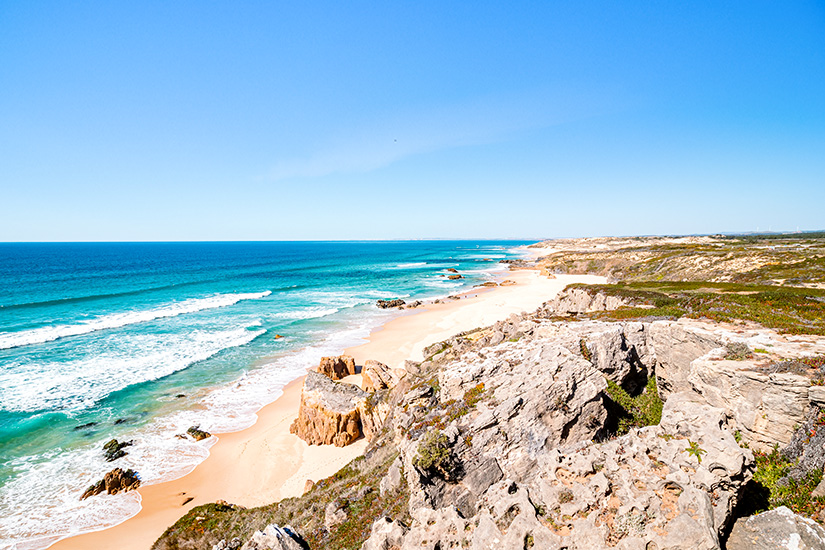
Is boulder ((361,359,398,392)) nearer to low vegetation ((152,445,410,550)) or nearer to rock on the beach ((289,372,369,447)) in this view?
rock on the beach ((289,372,369,447))

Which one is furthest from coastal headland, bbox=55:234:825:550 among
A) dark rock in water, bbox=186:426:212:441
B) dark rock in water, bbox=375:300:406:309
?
dark rock in water, bbox=375:300:406:309

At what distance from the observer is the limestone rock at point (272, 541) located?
→ 30.2 feet

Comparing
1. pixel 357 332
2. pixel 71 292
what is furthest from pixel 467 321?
pixel 71 292

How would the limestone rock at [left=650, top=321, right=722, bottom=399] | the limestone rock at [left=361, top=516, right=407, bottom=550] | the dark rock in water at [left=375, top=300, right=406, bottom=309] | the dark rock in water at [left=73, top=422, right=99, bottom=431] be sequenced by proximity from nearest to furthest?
the limestone rock at [left=361, top=516, right=407, bottom=550] → the limestone rock at [left=650, top=321, right=722, bottom=399] → the dark rock in water at [left=73, top=422, right=99, bottom=431] → the dark rock in water at [left=375, top=300, right=406, bottom=309]

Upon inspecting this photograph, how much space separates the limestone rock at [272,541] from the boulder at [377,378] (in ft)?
36.8

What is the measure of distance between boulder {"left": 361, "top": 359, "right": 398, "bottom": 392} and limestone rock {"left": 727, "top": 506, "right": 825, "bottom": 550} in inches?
637

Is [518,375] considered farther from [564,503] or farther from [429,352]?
[429,352]

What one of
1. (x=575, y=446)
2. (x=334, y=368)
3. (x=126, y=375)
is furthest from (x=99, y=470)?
(x=575, y=446)

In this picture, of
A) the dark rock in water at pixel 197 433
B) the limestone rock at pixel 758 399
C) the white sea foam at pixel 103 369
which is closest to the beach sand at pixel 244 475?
the dark rock in water at pixel 197 433

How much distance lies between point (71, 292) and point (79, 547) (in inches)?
2624

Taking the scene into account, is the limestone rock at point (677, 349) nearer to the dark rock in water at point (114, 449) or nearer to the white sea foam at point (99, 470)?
the white sea foam at point (99, 470)

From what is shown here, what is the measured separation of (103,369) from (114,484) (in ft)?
56.6

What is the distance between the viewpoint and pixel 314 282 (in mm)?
80938

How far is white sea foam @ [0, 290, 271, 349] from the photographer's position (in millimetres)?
35500
